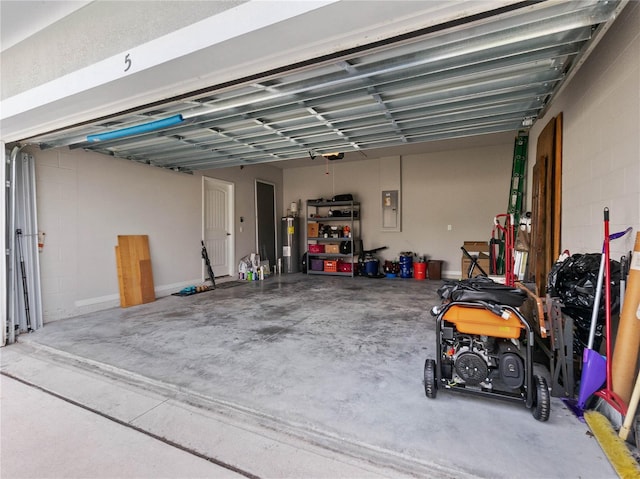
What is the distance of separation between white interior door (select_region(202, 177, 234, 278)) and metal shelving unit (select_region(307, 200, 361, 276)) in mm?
2243

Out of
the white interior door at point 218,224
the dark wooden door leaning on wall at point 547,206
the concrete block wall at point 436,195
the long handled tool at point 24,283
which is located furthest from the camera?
the concrete block wall at point 436,195

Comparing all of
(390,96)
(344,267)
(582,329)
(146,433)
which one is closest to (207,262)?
(344,267)

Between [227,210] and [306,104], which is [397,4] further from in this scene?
[227,210]

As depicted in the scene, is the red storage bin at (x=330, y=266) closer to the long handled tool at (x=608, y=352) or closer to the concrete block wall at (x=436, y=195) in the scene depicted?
the concrete block wall at (x=436, y=195)

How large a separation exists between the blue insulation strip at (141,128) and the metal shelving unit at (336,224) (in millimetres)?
5500

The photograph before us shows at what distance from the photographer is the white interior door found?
262 inches

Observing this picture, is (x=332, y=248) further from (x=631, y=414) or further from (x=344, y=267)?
(x=631, y=414)

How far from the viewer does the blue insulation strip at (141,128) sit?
2718 mm

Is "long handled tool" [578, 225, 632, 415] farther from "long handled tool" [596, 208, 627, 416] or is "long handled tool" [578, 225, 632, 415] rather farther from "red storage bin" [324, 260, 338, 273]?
"red storage bin" [324, 260, 338, 273]

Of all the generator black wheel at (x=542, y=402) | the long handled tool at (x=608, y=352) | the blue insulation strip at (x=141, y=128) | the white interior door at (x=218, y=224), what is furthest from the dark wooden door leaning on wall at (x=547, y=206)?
the white interior door at (x=218, y=224)

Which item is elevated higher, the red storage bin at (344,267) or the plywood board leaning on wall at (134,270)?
the plywood board leaning on wall at (134,270)

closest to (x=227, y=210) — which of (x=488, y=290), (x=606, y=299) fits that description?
(x=488, y=290)

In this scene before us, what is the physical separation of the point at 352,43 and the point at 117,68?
59.0 inches

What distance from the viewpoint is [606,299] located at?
175 centimetres
